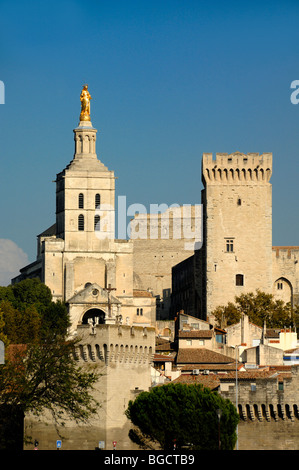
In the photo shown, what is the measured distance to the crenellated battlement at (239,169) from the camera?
5113 inches

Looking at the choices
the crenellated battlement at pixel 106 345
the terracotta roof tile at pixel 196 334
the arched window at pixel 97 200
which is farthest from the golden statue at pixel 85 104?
the crenellated battlement at pixel 106 345

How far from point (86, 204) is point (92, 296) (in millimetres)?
12697

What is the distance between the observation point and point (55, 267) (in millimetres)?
133125

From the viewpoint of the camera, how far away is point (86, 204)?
138m

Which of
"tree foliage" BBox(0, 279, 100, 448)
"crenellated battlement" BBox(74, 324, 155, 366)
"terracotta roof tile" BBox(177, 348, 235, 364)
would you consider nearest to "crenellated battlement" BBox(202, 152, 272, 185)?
"terracotta roof tile" BBox(177, 348, 235, 364)

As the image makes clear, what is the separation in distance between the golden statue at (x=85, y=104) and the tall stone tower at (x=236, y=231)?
16.9m

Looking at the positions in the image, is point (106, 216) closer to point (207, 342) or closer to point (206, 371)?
point (207, 342)

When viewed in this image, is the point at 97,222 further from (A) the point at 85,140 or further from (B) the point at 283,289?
(B) the point at 283,289

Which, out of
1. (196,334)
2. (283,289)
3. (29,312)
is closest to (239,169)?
Result: (283,289)

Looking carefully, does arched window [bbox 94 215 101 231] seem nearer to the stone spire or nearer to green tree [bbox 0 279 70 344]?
the stone spire

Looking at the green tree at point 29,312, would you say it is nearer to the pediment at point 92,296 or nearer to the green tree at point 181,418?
the pediment at point 92,296

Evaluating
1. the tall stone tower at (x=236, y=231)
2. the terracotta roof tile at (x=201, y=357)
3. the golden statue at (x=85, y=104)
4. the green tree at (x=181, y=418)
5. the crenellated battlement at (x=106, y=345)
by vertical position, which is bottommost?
the green tree at (x=181, y=418)
